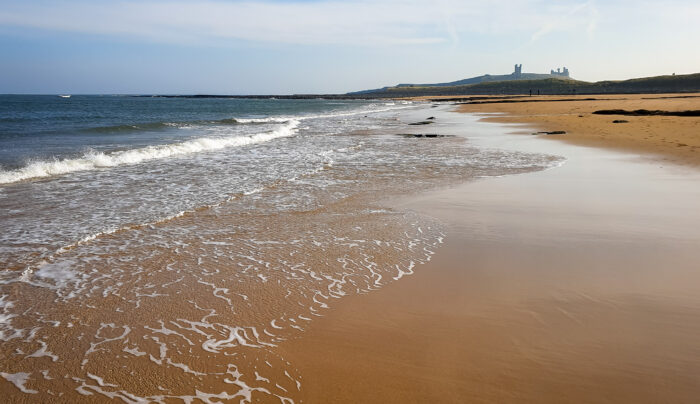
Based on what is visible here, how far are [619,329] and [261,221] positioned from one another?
5.13 meters

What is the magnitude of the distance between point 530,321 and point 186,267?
12.5 feet

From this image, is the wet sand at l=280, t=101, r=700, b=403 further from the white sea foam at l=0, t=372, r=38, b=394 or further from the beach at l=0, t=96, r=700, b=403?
the white sea foam at l=0, t=372, r=38, b=394

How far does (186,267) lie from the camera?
5250 mm

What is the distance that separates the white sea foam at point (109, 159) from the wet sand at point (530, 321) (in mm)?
11156

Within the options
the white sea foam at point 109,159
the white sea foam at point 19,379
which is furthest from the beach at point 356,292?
the white sea foam at point 109,159

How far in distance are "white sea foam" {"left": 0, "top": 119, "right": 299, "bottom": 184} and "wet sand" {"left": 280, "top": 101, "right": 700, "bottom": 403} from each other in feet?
36.6

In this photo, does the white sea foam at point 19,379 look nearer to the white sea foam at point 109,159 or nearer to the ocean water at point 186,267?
the ocean water at point 186,267

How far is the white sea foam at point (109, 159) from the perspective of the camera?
462 inches

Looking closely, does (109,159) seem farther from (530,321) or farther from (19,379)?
(530,321)

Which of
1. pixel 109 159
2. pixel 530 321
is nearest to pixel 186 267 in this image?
pixel 530 321

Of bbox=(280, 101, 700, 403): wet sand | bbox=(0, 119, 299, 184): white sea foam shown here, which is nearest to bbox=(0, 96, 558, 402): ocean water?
bbox=(0, 119, 299, 184): white sea foam

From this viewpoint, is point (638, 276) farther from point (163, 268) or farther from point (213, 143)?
point (213, 143)

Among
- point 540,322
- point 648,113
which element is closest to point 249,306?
point 540,322

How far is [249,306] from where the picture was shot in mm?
4238
